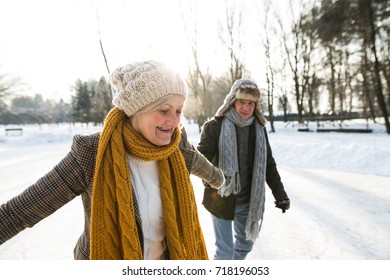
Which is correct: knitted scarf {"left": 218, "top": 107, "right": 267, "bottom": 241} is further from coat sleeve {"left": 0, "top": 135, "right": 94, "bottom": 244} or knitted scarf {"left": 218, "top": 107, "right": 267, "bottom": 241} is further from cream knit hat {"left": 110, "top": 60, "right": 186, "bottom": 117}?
coat sleeve {"left": 0, "top": 135, "right": 94, "bottom": 244}

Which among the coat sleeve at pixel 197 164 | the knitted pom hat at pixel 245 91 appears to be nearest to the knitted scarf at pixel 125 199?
the coat sleeve at pixel 197 164

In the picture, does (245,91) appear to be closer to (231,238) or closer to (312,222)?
(231,238)

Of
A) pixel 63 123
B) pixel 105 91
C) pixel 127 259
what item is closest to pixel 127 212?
pixel 127 259

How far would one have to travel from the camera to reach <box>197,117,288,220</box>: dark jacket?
197 centimetres

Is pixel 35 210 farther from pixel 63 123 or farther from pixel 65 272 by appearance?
pixel 63 123

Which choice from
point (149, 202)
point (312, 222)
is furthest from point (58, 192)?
point (312, 222)

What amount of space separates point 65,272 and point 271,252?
1.87 m

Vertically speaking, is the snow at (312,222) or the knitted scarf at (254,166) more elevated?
the knitted scarf at (254,166)

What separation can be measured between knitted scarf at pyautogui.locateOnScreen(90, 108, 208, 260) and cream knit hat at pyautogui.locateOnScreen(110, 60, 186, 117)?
9cm

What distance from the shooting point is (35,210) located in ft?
2.77

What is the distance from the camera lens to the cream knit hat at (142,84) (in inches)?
37.2

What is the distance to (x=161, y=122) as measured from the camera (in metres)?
0.99

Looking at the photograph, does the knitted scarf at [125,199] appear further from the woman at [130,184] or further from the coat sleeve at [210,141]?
the coat sleeve at [210,141]

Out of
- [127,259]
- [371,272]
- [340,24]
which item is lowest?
[371,272]
